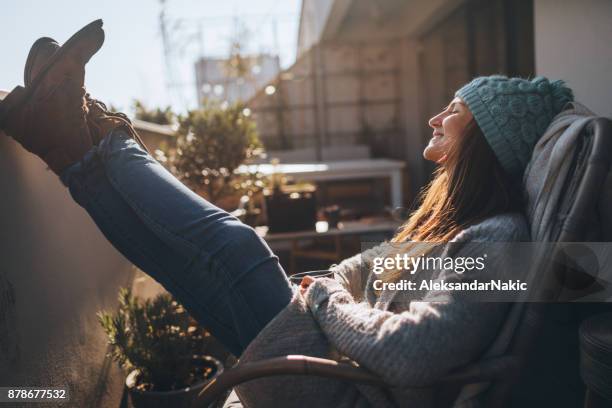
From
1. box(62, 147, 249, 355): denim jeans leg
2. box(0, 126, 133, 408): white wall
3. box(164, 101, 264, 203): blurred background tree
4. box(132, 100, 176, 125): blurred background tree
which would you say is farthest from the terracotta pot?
box(132, 100, 176, 125): blurred background tree

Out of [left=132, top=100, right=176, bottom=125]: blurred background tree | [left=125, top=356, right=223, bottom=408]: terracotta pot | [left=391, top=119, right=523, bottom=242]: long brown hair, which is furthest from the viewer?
[left=132, top=100, right=176, bottom=125]: blurred background tree

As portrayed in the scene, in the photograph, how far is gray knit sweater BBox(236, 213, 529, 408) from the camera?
3.13ft

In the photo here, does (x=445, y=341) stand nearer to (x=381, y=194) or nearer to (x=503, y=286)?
(x=503, y=286)

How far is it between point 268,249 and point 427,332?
1.72ft

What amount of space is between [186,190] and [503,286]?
2.79ft

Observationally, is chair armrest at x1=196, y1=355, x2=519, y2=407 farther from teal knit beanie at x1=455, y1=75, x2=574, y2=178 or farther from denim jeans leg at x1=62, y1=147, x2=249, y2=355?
teal knit beanie at x1=455, y1=75, x2=574, y2=178

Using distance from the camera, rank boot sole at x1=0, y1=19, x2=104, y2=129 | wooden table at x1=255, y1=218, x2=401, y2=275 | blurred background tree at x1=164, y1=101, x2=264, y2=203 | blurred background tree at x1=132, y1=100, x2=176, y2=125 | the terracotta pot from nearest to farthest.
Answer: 1. boot sole at x1=0, y1=19, x2=104, y2=129
2. the terracotta pot
3. wooden table at x1=255, y1=218, x2=401, y2=275
4. blurred background tree at x1=164, y1=101, x2=264, y2=203
5. blurred background tree at x1=132, y1=100, x2=176, y2=125

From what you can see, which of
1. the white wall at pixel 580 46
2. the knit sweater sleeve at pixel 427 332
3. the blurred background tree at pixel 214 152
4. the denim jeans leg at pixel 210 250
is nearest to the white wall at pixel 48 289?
the denim jeans leg at pixel 210 250

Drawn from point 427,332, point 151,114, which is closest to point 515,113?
point 427,332

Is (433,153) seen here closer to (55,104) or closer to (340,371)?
(340,371)

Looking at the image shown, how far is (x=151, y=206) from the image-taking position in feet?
4.23

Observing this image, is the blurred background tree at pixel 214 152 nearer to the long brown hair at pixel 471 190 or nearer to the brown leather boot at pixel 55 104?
the brown leather boot at pixel 55 104

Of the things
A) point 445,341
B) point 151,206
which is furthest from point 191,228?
point 445,341

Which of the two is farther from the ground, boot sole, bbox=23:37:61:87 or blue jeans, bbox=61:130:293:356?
boot sole, bbox=23:37:61:87
